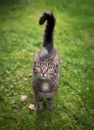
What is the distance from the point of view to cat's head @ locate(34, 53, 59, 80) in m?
2.76

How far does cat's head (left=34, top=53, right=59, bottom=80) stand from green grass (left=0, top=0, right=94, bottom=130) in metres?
0.73

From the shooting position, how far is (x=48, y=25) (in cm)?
335

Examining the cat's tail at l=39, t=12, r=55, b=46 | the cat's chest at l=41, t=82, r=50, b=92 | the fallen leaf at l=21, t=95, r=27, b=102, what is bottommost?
the fallen leaf at l=21, t=95, r=27, b=102

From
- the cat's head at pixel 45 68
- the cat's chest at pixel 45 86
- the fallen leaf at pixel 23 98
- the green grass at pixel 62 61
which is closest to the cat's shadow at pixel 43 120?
the green grass at pixel 62 61

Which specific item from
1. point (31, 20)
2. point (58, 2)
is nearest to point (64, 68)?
point (31, 20)

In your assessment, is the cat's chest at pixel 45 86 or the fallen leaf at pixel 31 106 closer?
the cat's chest at pixel 45 86

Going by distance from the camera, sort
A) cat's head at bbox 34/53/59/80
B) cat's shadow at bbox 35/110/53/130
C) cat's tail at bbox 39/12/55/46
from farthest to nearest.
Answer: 1. cat's tail at bbox 39/12/55/46
2. cat's shadow at bbox 35/110/53/130
3. cat's head at bbox 34/53/59/80

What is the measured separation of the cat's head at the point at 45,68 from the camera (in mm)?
2762

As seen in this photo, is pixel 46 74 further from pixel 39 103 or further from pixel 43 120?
pixel 43 120

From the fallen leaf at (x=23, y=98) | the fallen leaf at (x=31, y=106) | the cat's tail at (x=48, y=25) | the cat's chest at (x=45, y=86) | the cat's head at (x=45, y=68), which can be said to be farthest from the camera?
the fallen leaf at (x=23, y=98)

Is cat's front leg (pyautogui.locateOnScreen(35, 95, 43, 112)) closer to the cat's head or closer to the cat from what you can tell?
the cat

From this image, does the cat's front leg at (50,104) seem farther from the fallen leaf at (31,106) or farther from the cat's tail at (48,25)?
the cat's tail at (48,25)

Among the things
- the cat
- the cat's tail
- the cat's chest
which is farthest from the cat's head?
the cat's tail

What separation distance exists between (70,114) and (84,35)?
104 inches
